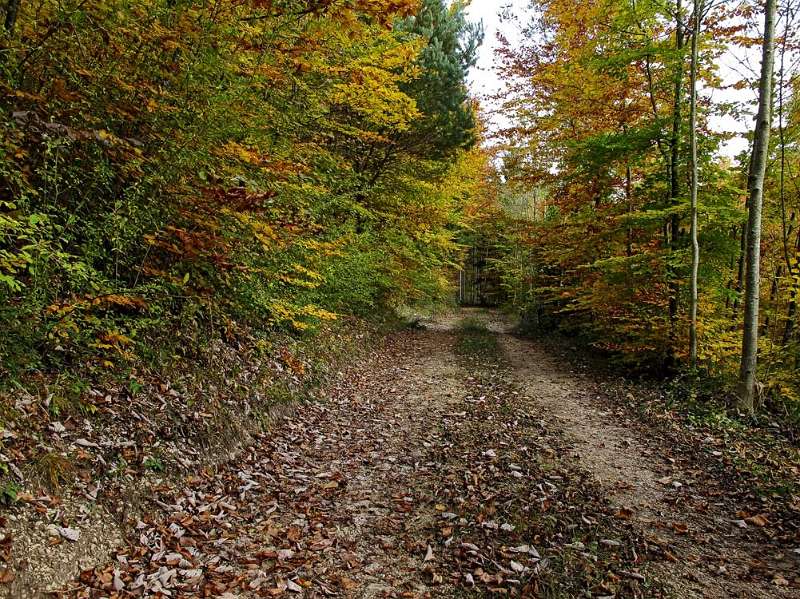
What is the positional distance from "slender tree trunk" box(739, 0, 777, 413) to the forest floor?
180 cm

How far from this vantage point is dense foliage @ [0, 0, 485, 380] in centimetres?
406

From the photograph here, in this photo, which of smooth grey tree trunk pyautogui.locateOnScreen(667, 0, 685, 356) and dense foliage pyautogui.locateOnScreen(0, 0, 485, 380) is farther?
smooth grey tree trunk pyautogui.locateOnScreen(667, 0, 685, 356)

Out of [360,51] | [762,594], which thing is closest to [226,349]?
[360,51]

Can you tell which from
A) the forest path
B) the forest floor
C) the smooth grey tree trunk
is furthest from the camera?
the smooth grey tree trunk

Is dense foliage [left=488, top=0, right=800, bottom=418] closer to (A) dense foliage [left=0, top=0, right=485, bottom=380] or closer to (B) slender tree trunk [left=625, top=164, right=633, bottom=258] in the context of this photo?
(B) slender tree trunk [left=625, top=164, right=633, bottom=258]

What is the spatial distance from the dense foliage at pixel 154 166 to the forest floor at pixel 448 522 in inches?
71.0

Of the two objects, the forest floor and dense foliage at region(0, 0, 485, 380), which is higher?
dense foliage at region(0, 0, 485, 380)

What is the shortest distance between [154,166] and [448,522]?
4.80 meters

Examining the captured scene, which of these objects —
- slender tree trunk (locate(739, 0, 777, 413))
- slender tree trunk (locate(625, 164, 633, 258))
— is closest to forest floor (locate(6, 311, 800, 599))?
slender tree trunk (locate(739, 0, 777, 413))

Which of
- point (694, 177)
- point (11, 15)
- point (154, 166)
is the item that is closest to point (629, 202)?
point (694, 177)

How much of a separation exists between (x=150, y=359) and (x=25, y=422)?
1.75 meters

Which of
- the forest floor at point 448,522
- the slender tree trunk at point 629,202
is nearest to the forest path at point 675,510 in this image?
the forest floor at point 448,522

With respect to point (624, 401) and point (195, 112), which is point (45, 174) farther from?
point (624, 401)

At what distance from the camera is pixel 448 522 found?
14.3ft
